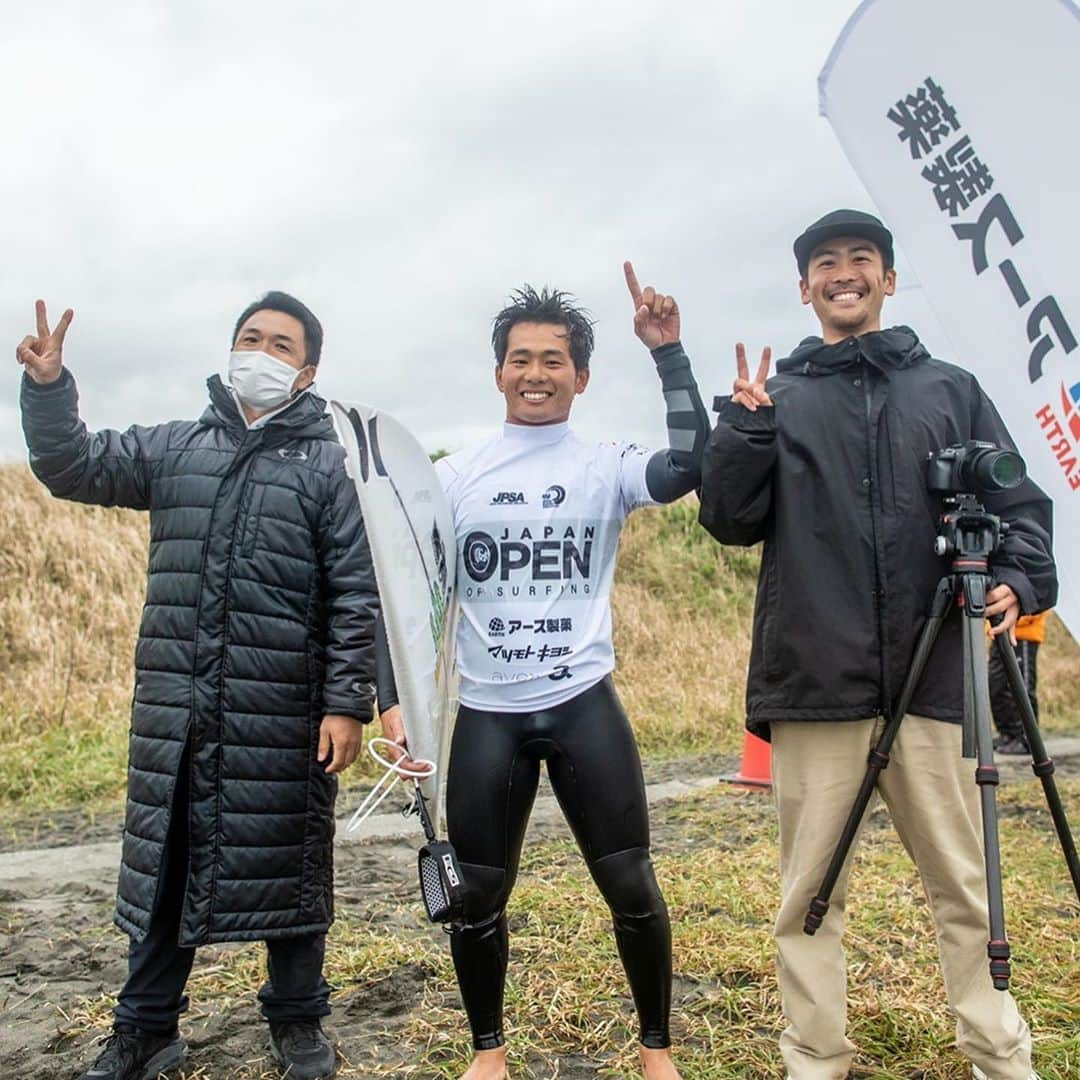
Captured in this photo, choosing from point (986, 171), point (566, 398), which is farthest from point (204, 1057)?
point (986, 171)

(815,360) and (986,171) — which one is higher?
(986,171)

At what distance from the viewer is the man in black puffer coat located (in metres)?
2.88

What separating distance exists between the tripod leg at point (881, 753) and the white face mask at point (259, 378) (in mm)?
1923

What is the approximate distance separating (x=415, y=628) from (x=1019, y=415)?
1990 mm

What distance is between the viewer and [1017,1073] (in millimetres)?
2584

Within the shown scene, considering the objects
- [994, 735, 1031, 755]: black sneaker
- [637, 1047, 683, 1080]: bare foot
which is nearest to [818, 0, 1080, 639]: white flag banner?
[637, 1047, 683, 1080]: bare foot

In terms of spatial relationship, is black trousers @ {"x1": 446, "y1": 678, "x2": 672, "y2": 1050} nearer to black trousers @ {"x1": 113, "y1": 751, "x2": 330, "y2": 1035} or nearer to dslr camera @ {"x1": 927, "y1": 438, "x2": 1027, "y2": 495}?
black trousers @ {"x1": 113, "y1": 751, "x2": 330, "y2": 1035}

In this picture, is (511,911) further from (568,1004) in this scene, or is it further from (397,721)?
(397,721)

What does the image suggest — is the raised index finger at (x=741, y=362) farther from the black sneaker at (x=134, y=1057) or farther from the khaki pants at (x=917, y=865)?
the black sneaker at (x=134, y=1057)

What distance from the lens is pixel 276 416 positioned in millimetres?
3111

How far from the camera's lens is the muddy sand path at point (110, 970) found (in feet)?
10.2

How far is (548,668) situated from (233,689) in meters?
0.88

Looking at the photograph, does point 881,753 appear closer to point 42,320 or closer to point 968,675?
point 968,675

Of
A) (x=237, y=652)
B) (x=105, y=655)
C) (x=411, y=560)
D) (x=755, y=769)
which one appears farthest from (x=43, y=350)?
(x=105, y=655)
